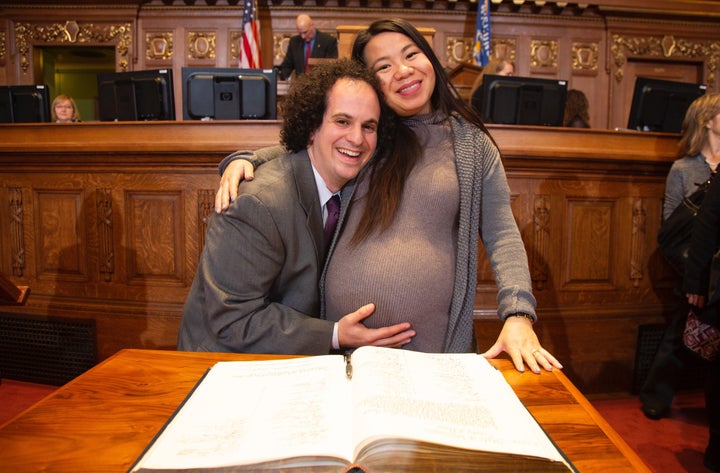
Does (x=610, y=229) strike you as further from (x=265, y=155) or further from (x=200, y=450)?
(x=200, y=450)

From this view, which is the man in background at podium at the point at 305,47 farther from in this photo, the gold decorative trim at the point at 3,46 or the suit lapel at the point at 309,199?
the suit lapel at the point at 309,199

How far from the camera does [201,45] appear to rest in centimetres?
627

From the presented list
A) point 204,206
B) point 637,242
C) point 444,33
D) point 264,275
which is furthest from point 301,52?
point 264,275

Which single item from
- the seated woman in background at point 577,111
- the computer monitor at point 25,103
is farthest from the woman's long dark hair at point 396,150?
the seated woman in background at point 577,111

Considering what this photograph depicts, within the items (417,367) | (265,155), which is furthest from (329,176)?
Result: (417,367)

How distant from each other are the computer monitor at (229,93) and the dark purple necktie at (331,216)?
2045 mm

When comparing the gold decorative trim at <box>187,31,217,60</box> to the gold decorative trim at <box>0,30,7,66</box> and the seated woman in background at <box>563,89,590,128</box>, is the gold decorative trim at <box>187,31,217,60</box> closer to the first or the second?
the gold decorative trim at <box>0,30,7,66</box>

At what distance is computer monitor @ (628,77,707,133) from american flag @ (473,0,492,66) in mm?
2763

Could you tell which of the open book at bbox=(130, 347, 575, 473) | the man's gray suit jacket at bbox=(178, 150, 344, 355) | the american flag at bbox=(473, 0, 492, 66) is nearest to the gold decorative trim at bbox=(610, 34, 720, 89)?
the american flag at bbox=(473, 0, 492, 66)

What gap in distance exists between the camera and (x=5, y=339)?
9.78ft

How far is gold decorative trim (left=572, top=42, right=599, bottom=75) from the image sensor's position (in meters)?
6.40

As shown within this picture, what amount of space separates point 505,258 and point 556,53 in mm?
6057

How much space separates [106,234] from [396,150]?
6.88 feet

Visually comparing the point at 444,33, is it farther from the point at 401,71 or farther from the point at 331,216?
the point at 331,216
